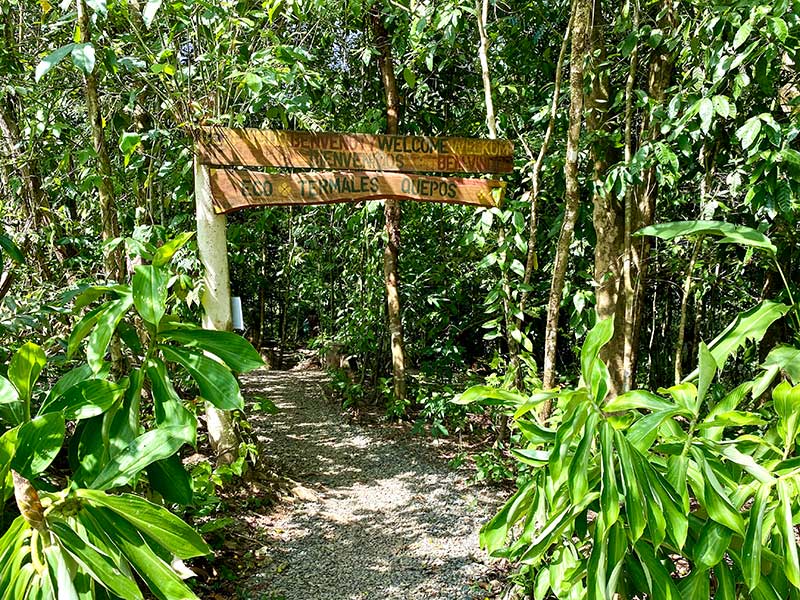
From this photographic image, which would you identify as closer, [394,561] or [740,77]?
[740,77]

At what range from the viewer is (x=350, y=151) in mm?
2732

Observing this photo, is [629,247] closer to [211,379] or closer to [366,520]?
[366,520]

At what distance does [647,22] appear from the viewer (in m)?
3.12

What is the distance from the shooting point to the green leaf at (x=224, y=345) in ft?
4.12

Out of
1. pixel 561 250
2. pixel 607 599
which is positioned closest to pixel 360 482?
pixel 561 250

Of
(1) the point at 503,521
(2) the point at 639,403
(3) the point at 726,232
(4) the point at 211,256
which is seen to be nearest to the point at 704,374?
(2) the point at 639,403

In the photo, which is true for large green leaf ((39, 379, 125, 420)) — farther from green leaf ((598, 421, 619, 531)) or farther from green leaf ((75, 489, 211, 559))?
green leaf ((598, 421, 619, 531))

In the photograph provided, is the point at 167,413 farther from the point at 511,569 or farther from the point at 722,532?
the point at 511,569

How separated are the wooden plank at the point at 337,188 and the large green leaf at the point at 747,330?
1.45 m

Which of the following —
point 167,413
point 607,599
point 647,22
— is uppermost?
point 647,22

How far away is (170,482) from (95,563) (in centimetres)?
28

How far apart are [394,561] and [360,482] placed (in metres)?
0.87

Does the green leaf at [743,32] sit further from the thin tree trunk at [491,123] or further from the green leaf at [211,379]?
the green leaf at [211,379]

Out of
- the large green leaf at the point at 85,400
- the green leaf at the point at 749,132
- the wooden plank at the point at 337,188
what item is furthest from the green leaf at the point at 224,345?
the green leaf at the point at 749,132
